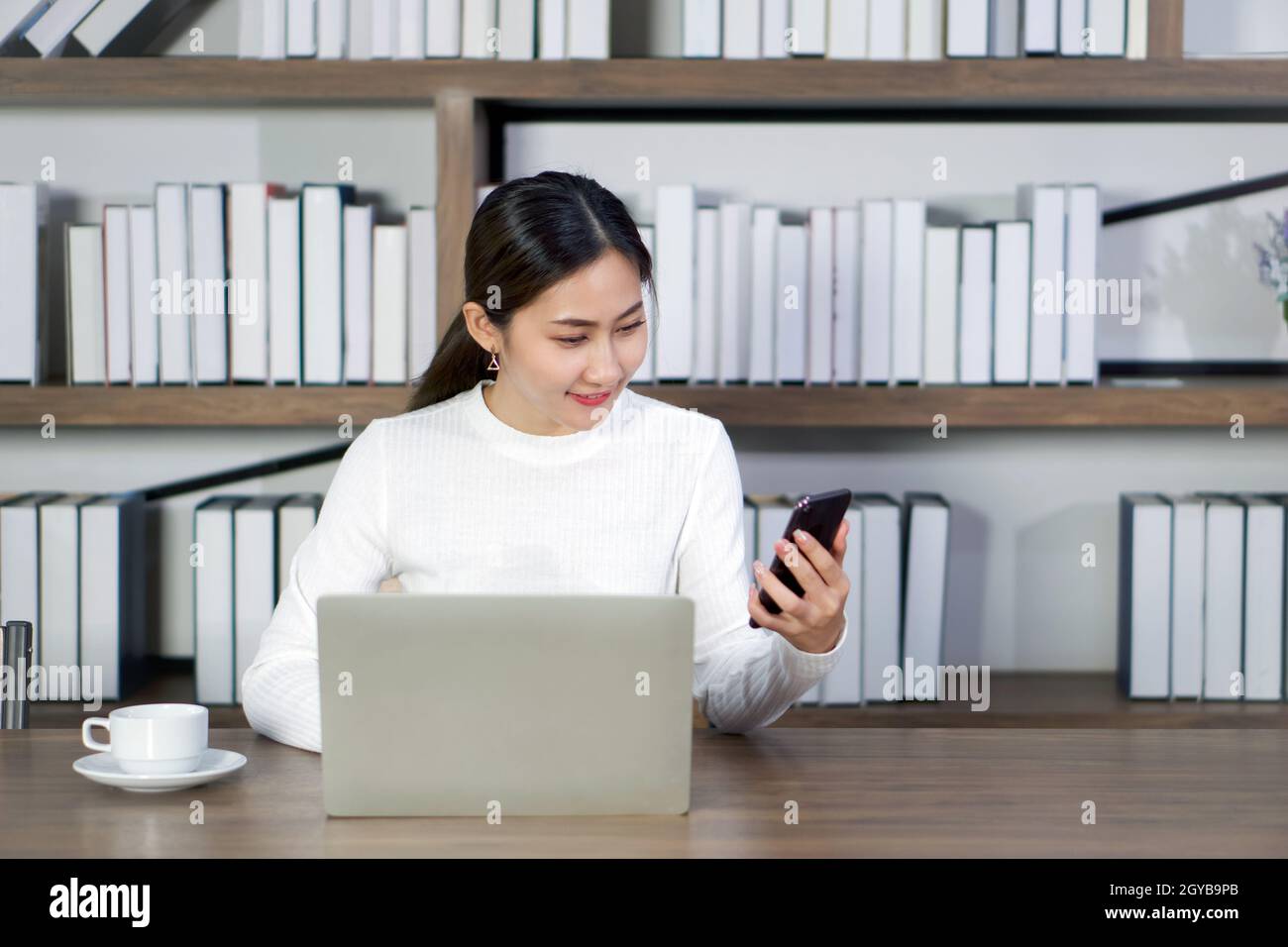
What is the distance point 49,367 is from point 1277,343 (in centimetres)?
213

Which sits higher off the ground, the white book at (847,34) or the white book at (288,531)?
the white book at (847,34)

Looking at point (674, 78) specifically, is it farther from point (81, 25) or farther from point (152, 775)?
point (152, 775)

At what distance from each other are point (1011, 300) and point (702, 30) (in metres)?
0.63

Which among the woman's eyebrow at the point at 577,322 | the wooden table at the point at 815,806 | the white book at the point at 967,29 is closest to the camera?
the wooden table at the point at 815,806

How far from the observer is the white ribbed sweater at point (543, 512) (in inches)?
65.4

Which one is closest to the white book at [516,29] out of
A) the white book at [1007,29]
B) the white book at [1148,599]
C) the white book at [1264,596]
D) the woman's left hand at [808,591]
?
the white book at [1007,29]

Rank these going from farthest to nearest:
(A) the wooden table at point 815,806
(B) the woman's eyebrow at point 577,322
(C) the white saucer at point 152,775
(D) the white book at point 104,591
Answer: (D) the white book at point 104,591
(B) the woman's eyebrow at point 577,322
(C) the white saucer at point 152,775
(A) the wooden table at point 815,806

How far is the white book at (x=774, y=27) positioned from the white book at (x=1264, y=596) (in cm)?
102

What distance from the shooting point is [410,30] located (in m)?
→ 2.07

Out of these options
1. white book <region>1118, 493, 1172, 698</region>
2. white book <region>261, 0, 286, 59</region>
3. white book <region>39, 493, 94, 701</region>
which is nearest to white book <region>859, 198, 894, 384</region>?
white book <region>1118, 493, 1172, 698</region>

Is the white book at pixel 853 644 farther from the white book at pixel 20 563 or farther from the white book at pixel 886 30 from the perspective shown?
the white book at pixel 20 563

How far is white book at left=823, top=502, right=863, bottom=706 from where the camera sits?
7.06 feet
